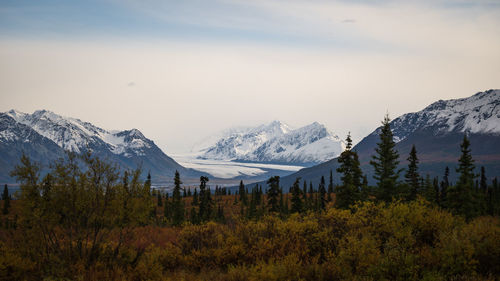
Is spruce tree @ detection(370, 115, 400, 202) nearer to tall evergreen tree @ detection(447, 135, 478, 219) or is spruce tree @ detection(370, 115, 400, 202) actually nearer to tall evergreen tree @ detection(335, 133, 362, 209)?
tall evergreen tree @ detection(335, 133, 362, 209)

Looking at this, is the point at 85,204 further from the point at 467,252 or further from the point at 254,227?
the point at 467,252

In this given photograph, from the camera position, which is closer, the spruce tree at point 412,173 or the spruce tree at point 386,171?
the spruce tree at point 386,171

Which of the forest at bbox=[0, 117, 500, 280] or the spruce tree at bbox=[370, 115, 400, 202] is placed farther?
the spruce tree at bbox=[370, 115, 400, 202]

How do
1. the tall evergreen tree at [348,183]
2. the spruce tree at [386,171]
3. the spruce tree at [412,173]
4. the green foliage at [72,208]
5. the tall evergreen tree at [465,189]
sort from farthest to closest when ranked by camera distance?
the spruce tree at [412,173]
the tall evergreen tree at [465,189]
the spruce tree at [386,171]
the tall evergreen tree at [348,183]
the green foliage at [72,208]

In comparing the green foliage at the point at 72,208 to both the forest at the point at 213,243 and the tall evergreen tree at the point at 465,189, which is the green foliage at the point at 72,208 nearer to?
the forest at the point at 213,243

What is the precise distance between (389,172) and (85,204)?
112 feet

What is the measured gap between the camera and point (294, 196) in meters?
49.4

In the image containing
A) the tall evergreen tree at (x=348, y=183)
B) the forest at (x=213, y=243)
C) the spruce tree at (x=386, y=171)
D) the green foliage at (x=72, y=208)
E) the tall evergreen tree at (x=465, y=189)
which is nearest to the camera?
the forest at (x=213, y=243)

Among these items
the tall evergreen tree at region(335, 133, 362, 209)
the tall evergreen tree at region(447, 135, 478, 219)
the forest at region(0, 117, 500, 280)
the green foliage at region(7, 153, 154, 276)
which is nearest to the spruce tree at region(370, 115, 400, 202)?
the tall evergreen tree at region(335, 133, 362, 209)

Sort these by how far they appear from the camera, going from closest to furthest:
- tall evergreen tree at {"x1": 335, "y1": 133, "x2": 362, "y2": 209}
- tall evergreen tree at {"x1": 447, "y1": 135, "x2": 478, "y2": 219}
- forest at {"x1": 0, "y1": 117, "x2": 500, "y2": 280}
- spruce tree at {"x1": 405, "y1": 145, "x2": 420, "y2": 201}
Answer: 1. forest at {"x1": 0, "y1": 117, "x2": 500, "y2": 280}
2. tall evergreen tree at {"x1": 335, "y1": 133, "x2": 362, "y2": 209}
3. tall evergreen tree at {"x1": 447, "y1": 135, "x2": 478, "y2": 219}
4. spruce tree at {"x1": 405, "y1": 145, "x2": 420, "y2": 201}

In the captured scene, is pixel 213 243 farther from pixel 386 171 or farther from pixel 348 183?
pixel 386 171

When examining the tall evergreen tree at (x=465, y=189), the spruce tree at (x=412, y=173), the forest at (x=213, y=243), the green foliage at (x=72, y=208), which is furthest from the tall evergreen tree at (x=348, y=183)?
the green foliage at (x=72, y=208)

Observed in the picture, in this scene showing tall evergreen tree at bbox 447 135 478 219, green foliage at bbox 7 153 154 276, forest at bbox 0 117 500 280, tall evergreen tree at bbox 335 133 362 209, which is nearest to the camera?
forest at bbox 0 117 500 280

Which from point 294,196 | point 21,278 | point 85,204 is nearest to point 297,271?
point 85,204
